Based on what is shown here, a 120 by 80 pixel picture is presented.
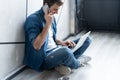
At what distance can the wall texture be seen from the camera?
2359 millimetres

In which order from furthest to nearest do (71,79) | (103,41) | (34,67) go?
1. (103,41)
2. (34,67)
3. (71,79)

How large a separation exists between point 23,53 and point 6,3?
0.65 m

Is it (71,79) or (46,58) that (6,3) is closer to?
(46,58)

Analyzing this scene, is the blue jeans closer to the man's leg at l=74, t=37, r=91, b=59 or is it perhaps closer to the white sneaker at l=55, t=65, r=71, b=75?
the white sneaker at l=55, t=65, r=71, b=75

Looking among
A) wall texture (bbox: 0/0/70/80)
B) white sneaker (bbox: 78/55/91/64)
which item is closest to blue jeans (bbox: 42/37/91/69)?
white sneaker (bbox: 78/55/91/64)

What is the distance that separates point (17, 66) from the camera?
2.71 meters

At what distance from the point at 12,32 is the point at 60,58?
557 mm

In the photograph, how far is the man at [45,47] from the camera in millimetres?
2502

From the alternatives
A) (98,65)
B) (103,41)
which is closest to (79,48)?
(98,65)

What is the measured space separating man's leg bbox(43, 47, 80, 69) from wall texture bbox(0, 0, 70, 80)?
321 mm

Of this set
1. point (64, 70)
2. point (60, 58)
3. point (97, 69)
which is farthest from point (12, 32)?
point (97, 69)

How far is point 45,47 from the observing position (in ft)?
8.75

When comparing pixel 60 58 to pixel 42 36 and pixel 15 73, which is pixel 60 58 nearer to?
pixel 42 36

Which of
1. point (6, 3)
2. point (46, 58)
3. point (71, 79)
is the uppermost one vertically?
point (6, 3)
